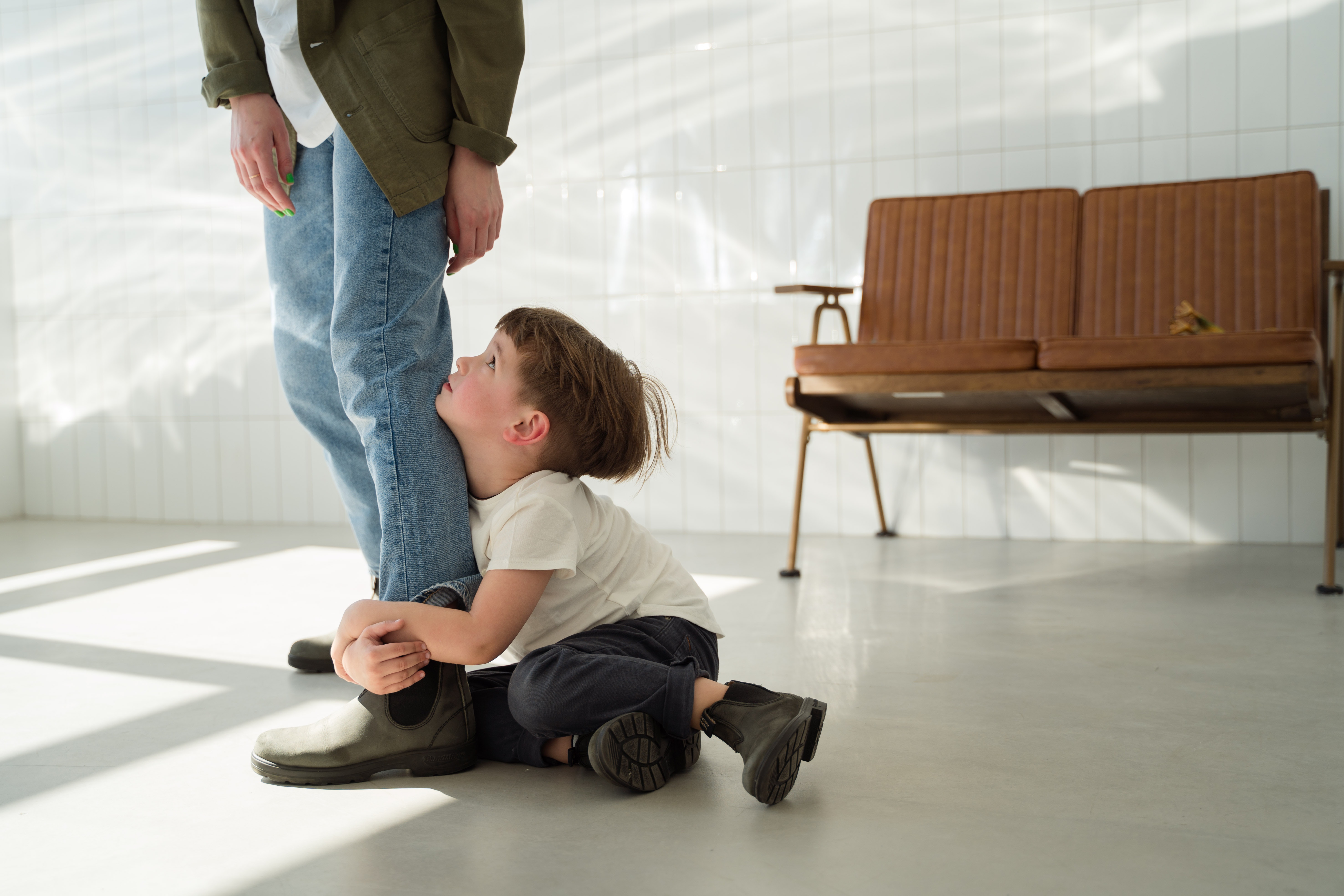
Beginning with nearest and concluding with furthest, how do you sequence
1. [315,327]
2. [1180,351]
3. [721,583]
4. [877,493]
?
[315,327] < [1180,351] < [721,583] < [877,493]

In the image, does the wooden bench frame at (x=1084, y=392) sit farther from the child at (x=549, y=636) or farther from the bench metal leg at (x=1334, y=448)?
the child at (x=549, y=636)

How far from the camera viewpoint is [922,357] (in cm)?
224

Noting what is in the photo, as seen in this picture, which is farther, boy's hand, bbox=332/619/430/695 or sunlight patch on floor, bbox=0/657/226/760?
sunlight patch on floor, bbox=0/657/226/760

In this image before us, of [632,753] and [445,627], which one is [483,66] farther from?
[632,753]

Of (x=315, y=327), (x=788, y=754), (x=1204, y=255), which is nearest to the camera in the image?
(x=788, y=754)

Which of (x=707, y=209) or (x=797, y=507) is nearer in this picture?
(x=797, y=507)

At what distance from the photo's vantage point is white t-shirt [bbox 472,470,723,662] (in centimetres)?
115

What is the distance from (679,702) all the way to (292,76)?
0.81m

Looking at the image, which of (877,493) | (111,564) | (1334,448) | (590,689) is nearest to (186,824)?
(590,689)

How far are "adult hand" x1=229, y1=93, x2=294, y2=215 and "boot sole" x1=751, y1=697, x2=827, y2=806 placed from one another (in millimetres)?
857

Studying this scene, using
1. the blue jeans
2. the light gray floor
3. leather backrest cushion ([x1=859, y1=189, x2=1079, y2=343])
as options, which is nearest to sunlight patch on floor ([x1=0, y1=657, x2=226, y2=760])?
the light gray floor

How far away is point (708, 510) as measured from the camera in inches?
136

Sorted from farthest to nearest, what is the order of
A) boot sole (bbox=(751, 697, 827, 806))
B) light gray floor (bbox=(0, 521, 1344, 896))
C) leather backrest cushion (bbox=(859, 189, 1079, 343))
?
leather backrest cushion (bbox=(859, 189, 1079, 343)) < boot sole (bbox=(751, 697, 827, 806)) < light gray floor (bbox=(0, 521, 1344, 896))

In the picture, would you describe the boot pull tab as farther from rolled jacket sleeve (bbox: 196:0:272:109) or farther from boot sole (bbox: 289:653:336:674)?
rolled jacket sleeve (bbox: 196:0:272:109)
